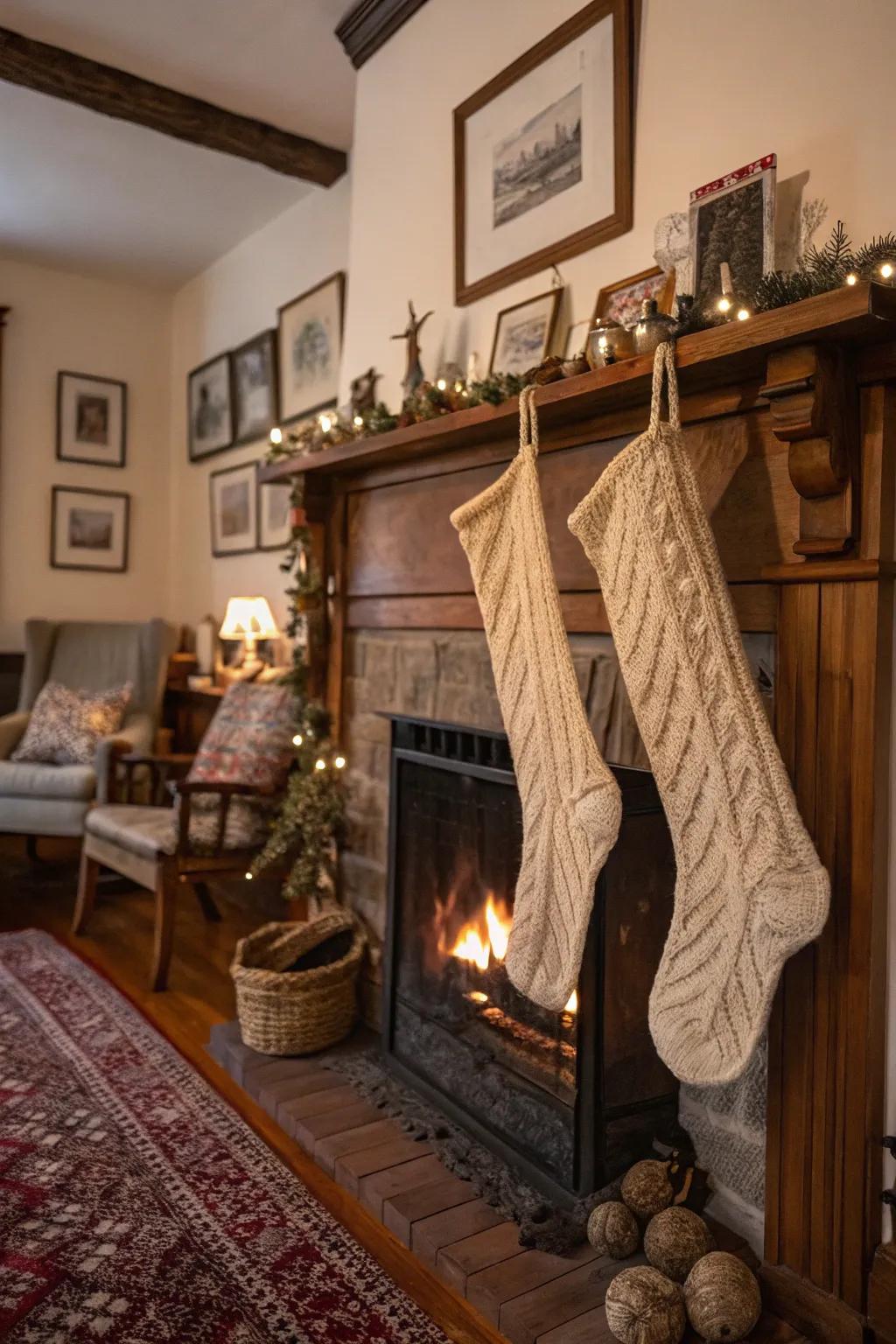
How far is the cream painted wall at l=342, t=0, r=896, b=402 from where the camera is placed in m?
1.50

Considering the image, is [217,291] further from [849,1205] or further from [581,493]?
[849,1205]

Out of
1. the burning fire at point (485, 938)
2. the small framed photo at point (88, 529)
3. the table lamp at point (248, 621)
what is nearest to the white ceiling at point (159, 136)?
the small framed photo at point (88, 529)

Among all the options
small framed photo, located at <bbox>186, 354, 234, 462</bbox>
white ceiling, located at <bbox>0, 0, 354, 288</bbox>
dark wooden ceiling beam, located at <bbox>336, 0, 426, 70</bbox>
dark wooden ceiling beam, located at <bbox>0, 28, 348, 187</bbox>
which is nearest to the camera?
dark wooden ceiling beam, located at <bbox>336, 0, 426, 70</bbox>

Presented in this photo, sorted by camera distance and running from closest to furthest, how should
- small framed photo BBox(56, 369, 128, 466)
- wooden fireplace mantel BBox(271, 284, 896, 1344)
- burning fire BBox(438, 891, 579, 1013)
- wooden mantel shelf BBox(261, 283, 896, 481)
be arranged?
wooden mantel shelf BBox(261, 283, 896, 481)
wooden fireplace mantel BBox(271, 284, 896, 1344)
burning fire BBox(438, 891, 579, 1013)
small framed photo BBox(56, 369, 128, 466)

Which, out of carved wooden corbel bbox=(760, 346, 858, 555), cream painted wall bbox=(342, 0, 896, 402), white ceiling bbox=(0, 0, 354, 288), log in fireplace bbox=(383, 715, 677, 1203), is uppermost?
white ceiling bbox=(0, 0, 354, 288)

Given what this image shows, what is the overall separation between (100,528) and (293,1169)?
3.86 metres

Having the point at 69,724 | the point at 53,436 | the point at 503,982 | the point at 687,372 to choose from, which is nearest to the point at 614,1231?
the point at 503,982

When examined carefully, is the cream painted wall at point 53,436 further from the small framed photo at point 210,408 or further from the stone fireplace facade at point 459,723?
the stone fireplace facade at point 459,723

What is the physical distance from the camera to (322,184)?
369 centimetres

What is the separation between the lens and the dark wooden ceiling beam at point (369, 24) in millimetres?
2623

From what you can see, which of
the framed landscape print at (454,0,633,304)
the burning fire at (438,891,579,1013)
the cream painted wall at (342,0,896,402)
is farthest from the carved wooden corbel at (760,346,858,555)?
the burning fire at (438,891,579,1013)

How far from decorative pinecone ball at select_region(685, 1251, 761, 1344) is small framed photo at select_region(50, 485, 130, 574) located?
4.43 meters

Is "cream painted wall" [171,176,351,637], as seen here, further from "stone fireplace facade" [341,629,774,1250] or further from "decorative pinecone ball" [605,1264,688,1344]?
"decorative pinecone ball" [605,1264,688,1344]

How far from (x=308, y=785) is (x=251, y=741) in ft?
2.07
